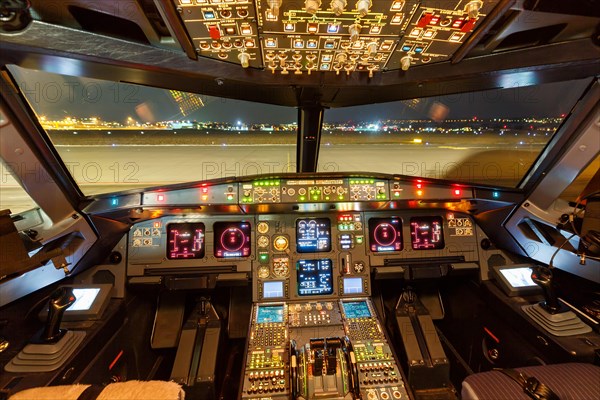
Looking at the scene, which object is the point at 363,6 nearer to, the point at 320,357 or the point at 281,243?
the point at 320,357

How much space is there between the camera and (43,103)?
5.92 ft

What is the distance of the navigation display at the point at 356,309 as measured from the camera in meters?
2.42

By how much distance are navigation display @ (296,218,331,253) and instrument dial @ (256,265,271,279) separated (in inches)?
13.0

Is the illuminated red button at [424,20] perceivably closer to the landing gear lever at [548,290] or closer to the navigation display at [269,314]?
the landing gear lever at [548,290]

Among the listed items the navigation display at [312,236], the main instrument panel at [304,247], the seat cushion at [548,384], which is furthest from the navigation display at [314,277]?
the seat cushion at [548,384]

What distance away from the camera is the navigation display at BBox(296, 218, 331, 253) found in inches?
108

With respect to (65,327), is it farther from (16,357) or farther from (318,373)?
(318,373)

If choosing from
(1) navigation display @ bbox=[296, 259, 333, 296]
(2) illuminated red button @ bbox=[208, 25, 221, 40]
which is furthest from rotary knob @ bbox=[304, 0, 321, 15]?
(1) navigation display @ bbox=[296, 259, 333, 296]

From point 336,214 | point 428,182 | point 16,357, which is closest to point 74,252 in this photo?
point 16,357

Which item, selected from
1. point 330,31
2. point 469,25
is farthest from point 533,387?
point 330,31

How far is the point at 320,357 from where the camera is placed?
6.04 feet

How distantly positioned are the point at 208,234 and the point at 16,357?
140 cm

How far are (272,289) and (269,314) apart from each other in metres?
0.23

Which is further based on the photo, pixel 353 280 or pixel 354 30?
pixel 353 280
